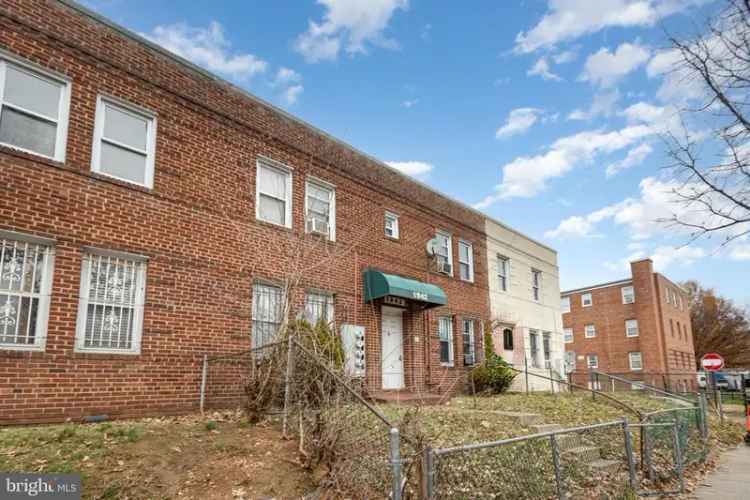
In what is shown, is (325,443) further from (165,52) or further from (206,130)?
(165,52)

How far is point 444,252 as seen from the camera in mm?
17859

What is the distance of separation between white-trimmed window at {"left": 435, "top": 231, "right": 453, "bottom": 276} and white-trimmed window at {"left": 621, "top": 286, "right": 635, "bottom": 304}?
27.8m

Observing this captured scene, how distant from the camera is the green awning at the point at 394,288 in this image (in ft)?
43.9

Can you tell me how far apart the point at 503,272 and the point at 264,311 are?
1218cm

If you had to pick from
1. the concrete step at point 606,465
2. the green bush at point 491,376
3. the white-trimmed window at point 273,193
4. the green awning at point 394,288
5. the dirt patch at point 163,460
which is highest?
the white-trimmed window at point 273,193

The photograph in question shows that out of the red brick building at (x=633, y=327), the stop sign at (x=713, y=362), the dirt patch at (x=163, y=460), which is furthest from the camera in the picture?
the red brick building at (x=633, y=327)

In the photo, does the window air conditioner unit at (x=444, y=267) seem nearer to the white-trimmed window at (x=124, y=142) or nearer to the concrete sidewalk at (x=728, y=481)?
the concrete sidewalk at (x=728, y=481)

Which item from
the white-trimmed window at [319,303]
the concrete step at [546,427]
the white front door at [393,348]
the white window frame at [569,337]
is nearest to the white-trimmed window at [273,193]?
the white-trimmed window at [319,303]

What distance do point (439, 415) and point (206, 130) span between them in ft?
23.9

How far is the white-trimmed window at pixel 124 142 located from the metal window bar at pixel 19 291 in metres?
1.82

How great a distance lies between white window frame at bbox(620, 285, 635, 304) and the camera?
131ft

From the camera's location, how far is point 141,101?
32.2ft

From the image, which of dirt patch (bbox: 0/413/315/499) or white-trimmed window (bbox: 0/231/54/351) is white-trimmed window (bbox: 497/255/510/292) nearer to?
dirt patch (bbox: 0/413/315/499)

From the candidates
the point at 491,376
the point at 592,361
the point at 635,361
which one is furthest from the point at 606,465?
the point at 592,361
